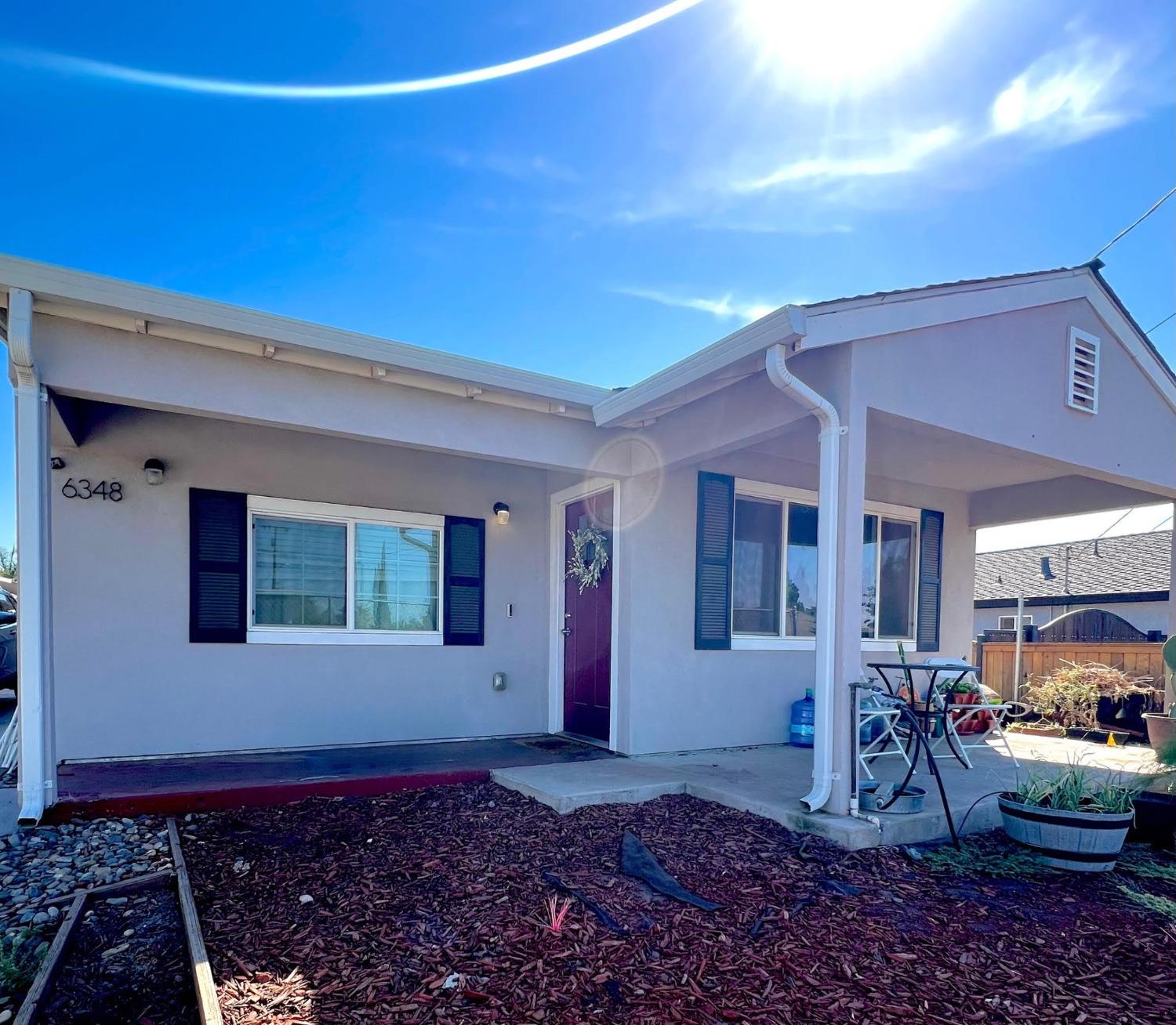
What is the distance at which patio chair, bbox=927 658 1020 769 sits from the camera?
4.89m

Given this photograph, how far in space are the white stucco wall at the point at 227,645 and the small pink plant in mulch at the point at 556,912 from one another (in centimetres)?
315

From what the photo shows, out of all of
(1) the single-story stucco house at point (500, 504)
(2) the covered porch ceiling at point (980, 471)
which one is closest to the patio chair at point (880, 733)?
(1) the single-story stucco house at point (500, 504)

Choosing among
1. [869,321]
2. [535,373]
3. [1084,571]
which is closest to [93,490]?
[535,373]

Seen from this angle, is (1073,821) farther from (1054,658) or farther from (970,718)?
(1054,658)

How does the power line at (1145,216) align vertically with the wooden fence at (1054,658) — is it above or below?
above

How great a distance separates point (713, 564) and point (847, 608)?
7.23ft

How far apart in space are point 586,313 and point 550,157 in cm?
260

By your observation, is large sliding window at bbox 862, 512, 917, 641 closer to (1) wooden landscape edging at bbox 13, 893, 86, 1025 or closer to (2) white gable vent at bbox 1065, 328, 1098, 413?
(2) white gable vent at bbox 1065, 328, 1098, 413

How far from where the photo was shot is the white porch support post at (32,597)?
3.70 m

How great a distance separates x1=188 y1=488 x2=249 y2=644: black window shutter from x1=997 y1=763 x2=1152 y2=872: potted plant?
→ 4970 mm

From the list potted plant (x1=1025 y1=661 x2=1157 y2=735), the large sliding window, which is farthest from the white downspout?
potted plant (x1=1025 y1=661 x2=1157 y2=735)

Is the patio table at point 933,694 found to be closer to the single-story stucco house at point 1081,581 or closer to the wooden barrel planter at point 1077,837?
the wooden barrel planter at point 1077,837

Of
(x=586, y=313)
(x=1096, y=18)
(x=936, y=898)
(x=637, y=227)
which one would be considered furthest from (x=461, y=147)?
(x=936, y=898)

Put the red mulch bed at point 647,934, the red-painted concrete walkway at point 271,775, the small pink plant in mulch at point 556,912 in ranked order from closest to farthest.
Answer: the red mulch bed at point 647,934, the small pink plant in mulch at point 556,912, the red-painted concrete walkway at point 271,775
